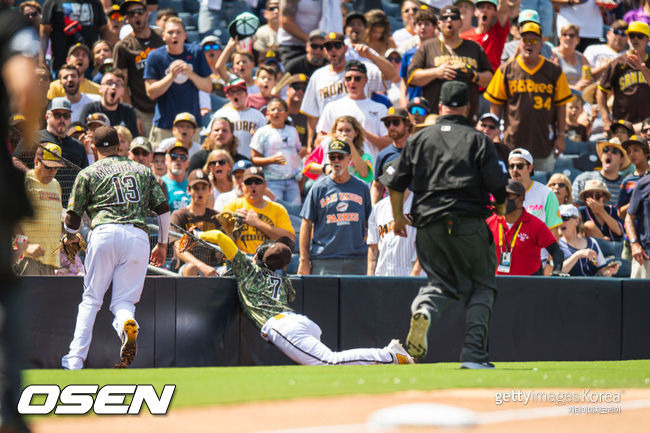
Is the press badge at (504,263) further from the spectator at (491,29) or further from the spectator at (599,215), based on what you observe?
the spectator at (491,29)

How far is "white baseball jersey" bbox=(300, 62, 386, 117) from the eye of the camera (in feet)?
44.9

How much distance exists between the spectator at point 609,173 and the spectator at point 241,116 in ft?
14.6

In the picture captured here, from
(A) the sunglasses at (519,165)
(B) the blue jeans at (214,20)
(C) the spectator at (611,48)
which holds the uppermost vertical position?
(B) the blue jeans at (214,20)

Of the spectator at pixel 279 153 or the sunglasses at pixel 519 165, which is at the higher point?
the sunglasses at pixel 519 165

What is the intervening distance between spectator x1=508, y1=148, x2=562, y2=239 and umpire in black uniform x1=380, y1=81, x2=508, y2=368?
12.5 ft

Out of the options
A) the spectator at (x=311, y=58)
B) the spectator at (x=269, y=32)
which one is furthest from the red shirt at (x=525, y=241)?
the spectator at (x=269, y=32)

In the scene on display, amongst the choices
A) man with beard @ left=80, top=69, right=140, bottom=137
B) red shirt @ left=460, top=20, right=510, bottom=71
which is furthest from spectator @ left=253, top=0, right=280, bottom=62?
man with beard @ left=80, top=69, right=140, bottom=137

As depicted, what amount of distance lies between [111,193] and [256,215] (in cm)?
237

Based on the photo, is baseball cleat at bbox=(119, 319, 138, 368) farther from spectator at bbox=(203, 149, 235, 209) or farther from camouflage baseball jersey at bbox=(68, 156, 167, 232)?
spectator at bbox=(203, 149, 235, 209)

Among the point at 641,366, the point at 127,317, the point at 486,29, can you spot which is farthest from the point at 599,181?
the point at 127,317

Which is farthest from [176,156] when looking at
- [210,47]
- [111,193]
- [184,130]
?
[210,47]

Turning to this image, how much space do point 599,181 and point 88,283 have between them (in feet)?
23.2

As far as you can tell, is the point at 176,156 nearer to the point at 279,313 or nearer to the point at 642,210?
the point at 279,313

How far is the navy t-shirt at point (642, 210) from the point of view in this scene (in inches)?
450
